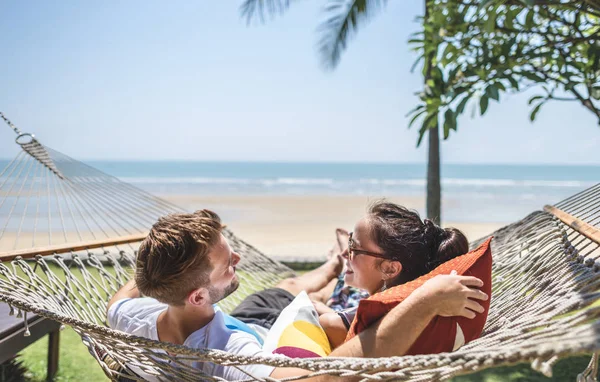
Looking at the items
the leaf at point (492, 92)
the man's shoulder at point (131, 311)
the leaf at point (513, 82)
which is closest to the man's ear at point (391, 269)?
the man's shoulder at point (131, 311)

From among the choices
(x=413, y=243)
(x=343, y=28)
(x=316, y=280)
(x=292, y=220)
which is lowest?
(x=292, y=220)

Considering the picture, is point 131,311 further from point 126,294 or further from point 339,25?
point 339,25

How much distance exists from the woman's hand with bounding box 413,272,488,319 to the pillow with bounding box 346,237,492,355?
1.2 inches

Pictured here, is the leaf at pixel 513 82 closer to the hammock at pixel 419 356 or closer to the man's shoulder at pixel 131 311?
the hammock at pixel 419 356

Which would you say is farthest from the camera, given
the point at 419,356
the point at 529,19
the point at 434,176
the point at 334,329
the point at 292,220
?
the point at 292,220

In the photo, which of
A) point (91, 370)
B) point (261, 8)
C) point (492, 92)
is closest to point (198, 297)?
point (492, 92)

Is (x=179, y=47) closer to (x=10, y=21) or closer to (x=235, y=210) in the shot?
(x=10, y=21)

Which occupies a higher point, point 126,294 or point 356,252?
point 356,252

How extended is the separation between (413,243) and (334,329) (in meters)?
0.29

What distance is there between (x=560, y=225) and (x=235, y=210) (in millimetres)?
11306

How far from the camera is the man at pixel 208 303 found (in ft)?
3.01

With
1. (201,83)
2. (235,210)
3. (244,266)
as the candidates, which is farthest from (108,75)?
(244,266)

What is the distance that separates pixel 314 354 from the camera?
1.11 meters

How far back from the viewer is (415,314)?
35.6 inches
